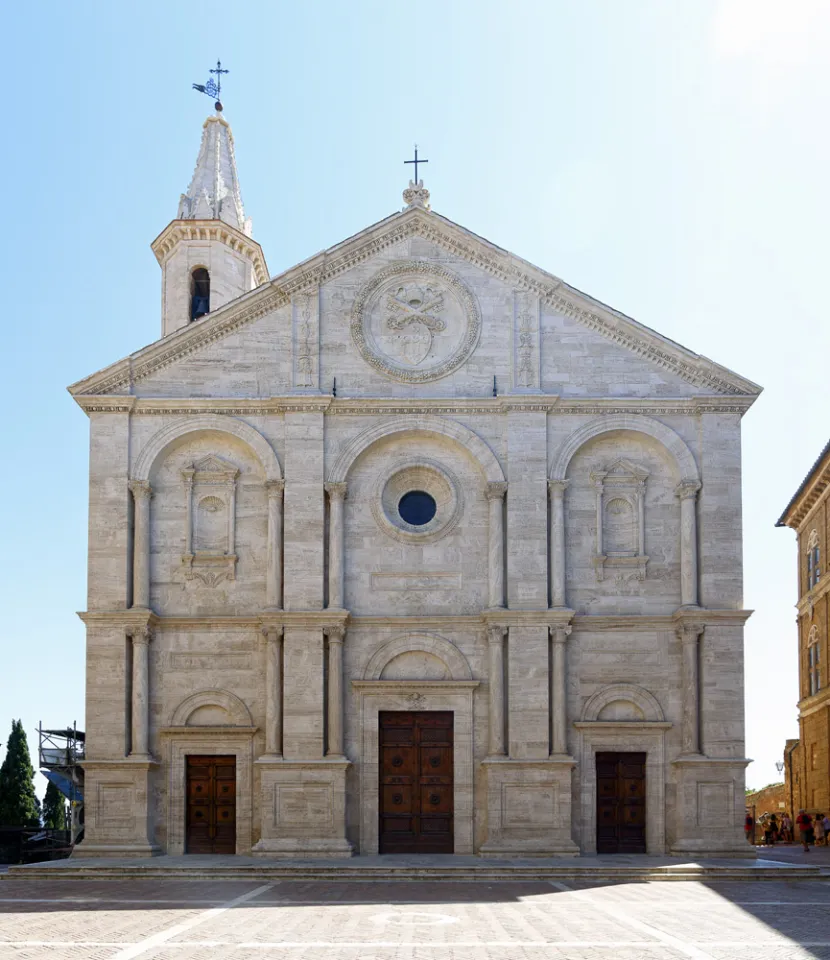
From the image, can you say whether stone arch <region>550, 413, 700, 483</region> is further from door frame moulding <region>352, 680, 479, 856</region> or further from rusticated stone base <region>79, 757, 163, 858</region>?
rusticated stone base <region>79, 757, 163, 858</region>

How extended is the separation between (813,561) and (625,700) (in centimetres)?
1920

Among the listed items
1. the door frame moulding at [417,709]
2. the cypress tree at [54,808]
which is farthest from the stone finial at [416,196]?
the cypress tree at [54,808]

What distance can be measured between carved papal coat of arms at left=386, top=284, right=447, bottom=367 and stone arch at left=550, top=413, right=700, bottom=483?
405 cm

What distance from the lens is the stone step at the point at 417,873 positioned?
87.4ft

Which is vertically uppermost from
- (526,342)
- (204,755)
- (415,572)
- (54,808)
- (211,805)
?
(526,342)

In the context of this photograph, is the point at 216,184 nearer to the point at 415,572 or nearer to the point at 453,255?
the point at 453,255

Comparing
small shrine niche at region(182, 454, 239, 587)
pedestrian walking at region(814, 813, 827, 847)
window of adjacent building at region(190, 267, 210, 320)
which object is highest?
window of adjacent building at region(190, 267, 210, 320)

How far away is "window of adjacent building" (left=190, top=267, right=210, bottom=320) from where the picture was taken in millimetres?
40906

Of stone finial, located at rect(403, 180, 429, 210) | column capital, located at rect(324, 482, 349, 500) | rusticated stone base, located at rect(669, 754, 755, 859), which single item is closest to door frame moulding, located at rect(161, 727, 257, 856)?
column capital, located at rect(324, 482, 349, 500)

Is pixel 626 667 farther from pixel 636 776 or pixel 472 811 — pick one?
pixel 472 811

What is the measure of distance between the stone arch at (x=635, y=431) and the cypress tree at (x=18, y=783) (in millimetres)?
27387

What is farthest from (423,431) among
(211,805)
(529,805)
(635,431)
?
(211,805)

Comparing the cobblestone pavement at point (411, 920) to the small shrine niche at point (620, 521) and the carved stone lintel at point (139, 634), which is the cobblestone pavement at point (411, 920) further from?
the small shrine niche at point (620, 521)

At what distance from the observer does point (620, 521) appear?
31.7m
